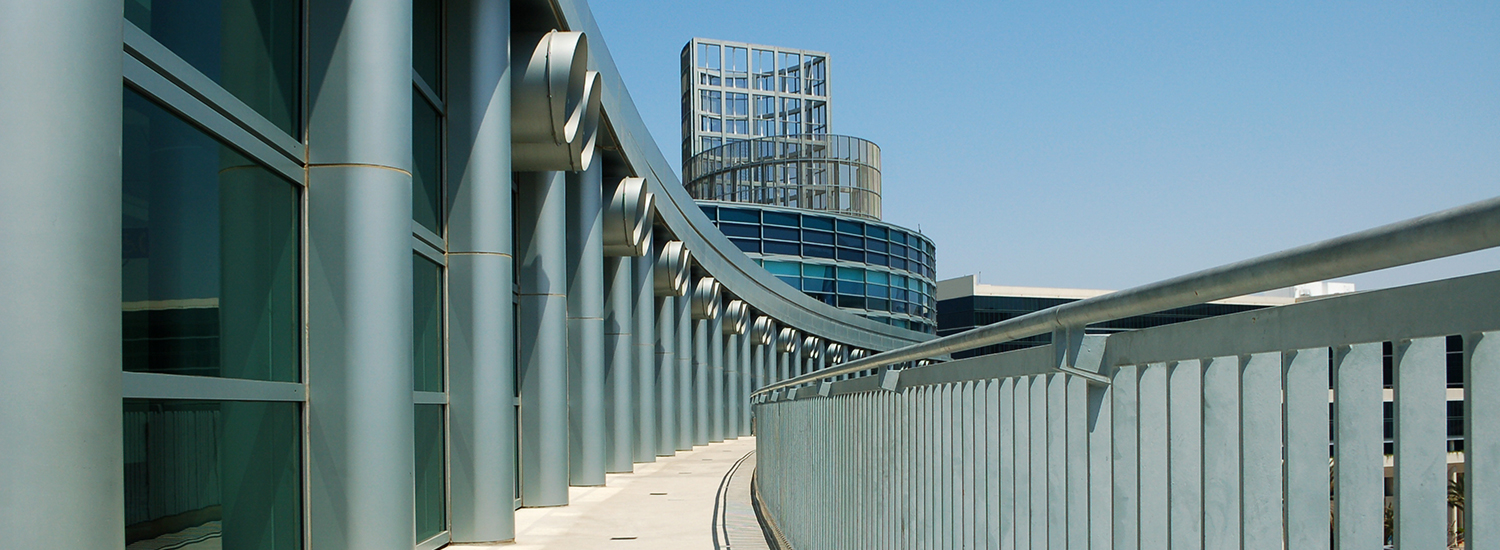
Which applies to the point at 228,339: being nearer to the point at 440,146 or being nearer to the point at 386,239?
the point at 386,239

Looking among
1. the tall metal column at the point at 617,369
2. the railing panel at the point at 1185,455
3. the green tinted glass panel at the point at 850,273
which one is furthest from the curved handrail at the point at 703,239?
the railing panel at the point at 1185,455

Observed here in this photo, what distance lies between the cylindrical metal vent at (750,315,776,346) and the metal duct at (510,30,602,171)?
29.3 metres

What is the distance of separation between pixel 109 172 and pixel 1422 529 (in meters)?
4.03

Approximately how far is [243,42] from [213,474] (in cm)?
244

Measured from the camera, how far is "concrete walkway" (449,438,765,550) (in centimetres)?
1088

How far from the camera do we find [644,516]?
1300 centimetres

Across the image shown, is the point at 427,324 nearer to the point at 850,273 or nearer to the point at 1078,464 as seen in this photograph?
the point at 1078,464

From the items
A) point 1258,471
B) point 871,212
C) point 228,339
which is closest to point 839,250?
point 871,212

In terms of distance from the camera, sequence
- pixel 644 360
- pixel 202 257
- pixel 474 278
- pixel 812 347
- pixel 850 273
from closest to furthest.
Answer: pixel 202 257
pixel 474 278
pixel 644 360
pixel 812 347
pixel 850 273

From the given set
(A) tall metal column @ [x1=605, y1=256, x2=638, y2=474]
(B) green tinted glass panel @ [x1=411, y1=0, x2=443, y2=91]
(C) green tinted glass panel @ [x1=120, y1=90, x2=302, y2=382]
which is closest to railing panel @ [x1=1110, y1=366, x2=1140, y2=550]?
(C) green tinted glass panel @ [x1=120, y1=90, x2=302, y2=382]

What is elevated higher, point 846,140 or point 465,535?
point 846,140

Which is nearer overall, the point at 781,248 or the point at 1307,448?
the point at 1307,448

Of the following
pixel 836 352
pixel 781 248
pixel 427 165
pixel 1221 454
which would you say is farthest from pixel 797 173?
pixel 1221 454

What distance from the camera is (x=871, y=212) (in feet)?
222
